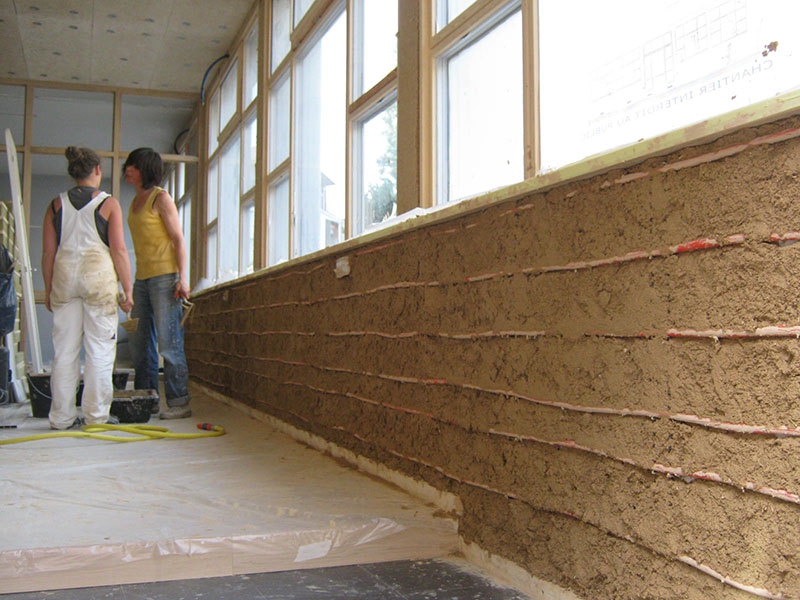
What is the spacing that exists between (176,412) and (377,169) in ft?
5.54

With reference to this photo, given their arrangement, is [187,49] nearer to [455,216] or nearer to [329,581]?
[455,216]

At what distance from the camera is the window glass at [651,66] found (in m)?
1.13

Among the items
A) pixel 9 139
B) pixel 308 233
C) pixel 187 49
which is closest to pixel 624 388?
pixel 308 233

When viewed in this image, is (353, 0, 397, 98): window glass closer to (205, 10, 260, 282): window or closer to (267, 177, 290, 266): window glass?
(267, 177, 290, 266): window glass

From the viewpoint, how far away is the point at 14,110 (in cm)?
777

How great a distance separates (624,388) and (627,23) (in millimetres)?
791

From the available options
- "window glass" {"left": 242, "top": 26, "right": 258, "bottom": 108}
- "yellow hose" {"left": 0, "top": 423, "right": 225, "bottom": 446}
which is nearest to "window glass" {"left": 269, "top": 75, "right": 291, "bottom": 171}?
"window glass" {"left": 242, "top": 26, "right": 258, "bottom": 108}

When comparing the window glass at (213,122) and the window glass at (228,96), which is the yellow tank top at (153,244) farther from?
the window glass at (213,122)

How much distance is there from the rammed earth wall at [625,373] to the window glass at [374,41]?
1.22 metres

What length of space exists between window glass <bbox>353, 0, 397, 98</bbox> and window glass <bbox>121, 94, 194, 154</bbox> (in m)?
5.35

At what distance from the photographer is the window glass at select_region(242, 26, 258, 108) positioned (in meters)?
5.88

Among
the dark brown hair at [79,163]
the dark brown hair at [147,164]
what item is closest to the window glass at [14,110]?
the dark brown hair at [147,164]

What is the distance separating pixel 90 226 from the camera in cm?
323

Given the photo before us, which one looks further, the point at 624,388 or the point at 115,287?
the point at 115,287
